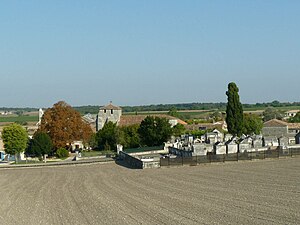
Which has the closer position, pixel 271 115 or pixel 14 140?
pixel 14 140

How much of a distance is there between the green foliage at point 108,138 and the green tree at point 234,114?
16.4 m

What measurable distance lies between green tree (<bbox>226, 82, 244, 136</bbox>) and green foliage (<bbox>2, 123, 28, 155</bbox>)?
25777 mm

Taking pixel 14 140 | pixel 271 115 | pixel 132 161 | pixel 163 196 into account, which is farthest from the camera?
pixel 271 115

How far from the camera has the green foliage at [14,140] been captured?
219 feet

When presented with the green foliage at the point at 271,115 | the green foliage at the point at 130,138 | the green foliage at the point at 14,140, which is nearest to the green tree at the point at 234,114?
the green foliage at the point at 130,138

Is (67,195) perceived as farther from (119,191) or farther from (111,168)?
(111,168)

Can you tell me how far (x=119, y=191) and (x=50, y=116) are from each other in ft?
142

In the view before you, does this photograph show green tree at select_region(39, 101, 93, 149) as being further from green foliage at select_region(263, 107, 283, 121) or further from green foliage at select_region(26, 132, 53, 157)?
green foliage at select_region(263, 107, 283, 121)

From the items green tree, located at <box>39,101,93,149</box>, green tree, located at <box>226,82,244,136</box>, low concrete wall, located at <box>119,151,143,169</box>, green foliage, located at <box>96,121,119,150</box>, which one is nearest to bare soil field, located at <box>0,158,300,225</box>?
low concrete wall, located at <box>119,151,143,169</box>

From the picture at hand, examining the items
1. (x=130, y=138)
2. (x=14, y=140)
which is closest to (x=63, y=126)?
(x=14, y=140)

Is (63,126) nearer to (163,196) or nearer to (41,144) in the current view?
(41,144)

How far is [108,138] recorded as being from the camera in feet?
237

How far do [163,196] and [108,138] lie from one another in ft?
155

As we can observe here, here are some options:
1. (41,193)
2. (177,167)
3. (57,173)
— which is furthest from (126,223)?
(57,173)
